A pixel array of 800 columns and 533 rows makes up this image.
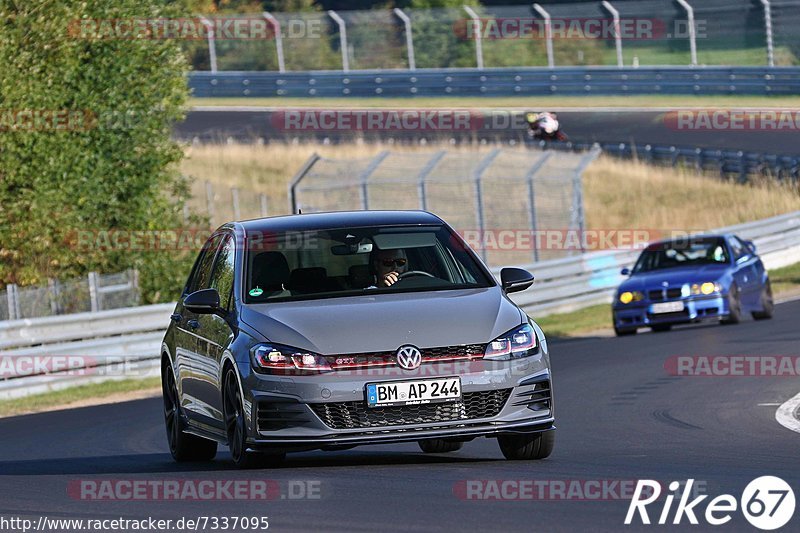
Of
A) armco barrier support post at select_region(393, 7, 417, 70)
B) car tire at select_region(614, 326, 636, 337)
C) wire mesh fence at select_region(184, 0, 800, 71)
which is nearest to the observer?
car tire at select_region(614, 326, 636, 337)

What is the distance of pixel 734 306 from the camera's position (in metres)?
22.9

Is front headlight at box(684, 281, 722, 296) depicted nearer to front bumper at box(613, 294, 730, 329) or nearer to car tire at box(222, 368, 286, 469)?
front bumper at box(613, 294, 730, 329)

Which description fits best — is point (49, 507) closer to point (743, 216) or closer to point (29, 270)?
point (29, 270)

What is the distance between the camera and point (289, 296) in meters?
10.4

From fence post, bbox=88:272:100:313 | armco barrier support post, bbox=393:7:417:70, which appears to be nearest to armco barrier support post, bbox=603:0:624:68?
armco barrier support post, bbox=393:7:417:70

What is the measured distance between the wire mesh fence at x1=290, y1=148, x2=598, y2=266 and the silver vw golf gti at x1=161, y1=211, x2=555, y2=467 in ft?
56.1

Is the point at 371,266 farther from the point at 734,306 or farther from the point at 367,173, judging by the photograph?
the point at 367,173

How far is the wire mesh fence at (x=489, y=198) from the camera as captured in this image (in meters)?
30.1

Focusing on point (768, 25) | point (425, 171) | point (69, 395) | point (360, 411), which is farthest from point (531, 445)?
point (768, 25)

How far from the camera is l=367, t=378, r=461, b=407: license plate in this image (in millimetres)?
9516

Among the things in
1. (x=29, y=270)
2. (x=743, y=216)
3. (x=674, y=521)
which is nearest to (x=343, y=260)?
(x=29, y=270)

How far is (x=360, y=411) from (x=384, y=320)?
538 millimetres

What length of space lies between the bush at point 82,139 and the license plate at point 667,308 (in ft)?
29.5

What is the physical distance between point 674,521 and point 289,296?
3.45 m
